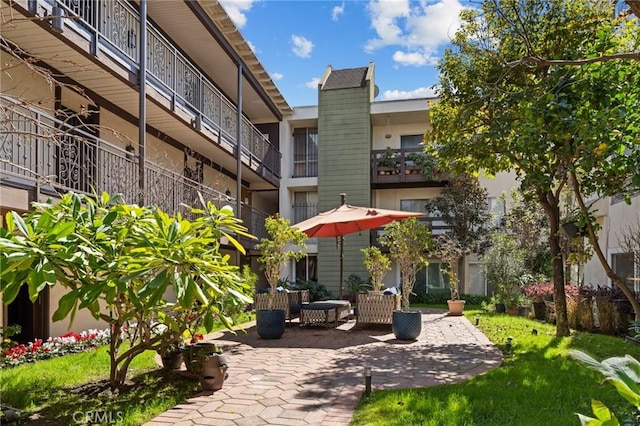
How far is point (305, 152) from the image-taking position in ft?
71.7

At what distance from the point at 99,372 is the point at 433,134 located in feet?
24.2

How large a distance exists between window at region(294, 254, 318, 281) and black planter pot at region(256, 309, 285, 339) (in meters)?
12.0

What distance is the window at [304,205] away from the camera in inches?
841

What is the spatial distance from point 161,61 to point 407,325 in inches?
335

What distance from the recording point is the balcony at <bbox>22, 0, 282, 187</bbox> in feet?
27.6

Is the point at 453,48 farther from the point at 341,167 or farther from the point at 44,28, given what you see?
the point at 341,167

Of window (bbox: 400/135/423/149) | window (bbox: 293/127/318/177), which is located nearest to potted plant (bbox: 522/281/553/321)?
window (bbox: 400/135/423/149)

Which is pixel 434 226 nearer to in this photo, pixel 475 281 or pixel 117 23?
pixel 475 281

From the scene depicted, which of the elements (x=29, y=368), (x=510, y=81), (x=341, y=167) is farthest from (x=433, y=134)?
(x=341, y=167)

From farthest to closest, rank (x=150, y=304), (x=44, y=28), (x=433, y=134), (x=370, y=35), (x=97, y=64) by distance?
(x=370, y=35) < (x=433, y=134) < (x=97, y=64) < (x=44, y=28) < (x=150, y=304)

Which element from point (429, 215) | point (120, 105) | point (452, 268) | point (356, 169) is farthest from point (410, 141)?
point (120, 105)

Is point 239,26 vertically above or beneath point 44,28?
above

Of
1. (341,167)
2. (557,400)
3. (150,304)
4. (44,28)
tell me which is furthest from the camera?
(341,167)

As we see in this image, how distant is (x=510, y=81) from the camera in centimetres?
883
